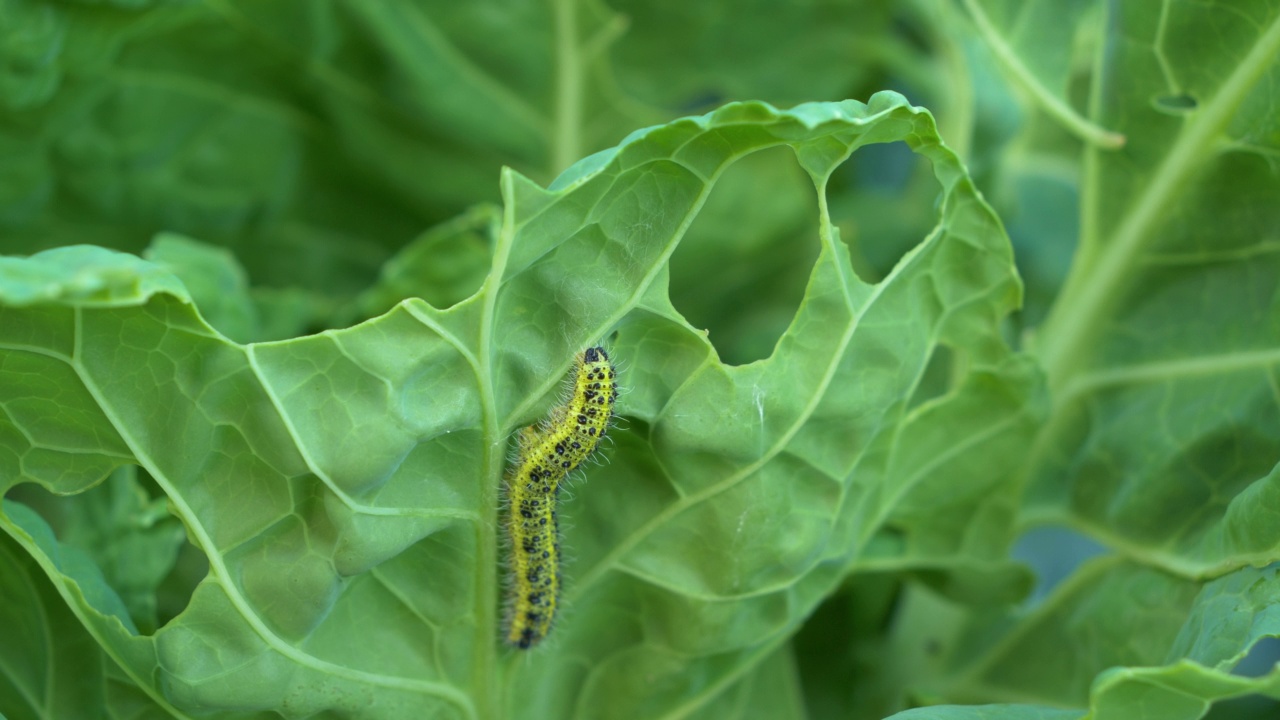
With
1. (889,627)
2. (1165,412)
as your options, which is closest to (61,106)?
(889,627)

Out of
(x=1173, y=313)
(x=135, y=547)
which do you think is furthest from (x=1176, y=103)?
(x=135, y=547)

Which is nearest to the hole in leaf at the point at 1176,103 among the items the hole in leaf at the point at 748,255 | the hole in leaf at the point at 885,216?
the hole in leaf at the point at 885,216

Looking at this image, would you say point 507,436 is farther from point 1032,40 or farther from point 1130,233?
point 1032,40

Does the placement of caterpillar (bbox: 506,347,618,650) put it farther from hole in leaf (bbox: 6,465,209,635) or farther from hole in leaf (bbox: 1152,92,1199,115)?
hole in leaf (bbox: 1152,92,1199,115)

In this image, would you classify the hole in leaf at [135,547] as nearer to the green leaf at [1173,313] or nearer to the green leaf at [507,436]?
the green leaf at [507,436]

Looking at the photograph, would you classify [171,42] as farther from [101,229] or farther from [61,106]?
[101,229]

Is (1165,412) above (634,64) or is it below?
below

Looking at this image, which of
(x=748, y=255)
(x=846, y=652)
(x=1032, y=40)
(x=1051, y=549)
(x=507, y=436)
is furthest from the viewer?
(x=1051, y=549)
